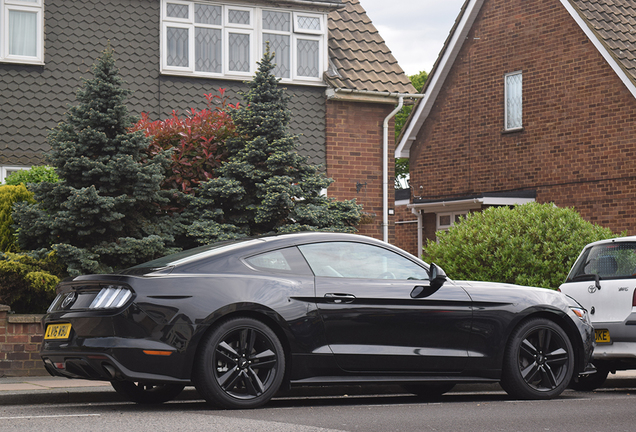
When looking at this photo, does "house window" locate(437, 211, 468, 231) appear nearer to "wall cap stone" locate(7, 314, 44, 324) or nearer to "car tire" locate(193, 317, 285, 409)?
"wall cap stone" locate(7, 314, 44, 324)

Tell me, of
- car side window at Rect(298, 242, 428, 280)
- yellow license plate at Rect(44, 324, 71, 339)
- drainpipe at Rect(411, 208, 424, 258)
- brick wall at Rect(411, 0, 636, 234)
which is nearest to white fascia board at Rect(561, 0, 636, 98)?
brick wall at Rect(411, 0, 636, 234)

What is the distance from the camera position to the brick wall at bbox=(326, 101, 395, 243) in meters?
17.2

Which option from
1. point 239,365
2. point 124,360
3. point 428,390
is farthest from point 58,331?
point 428,390

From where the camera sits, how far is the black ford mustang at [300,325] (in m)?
6.64

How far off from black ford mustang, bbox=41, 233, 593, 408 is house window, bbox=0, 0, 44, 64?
30.4 ft

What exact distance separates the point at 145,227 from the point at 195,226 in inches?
26.2

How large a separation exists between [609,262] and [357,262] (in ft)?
11.2

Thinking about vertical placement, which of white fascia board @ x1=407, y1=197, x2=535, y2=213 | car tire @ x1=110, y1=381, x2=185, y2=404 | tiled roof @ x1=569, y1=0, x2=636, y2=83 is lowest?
car tire @ x1=110, y1=381, x2=185, y2=404

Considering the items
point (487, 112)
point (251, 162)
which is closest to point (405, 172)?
point (487, 112)

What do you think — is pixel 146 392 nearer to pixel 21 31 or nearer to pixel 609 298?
pixel 609 298

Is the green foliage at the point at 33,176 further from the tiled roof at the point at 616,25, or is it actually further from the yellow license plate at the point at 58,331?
the tiled roof at the point at 616,25

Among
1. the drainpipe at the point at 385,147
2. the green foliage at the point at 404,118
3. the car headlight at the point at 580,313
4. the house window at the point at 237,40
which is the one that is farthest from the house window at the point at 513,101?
the green foliage at the point at 404,118

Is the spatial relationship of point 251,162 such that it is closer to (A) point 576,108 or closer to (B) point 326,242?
(B) point 326,242

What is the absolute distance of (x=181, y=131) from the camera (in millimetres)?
12258
